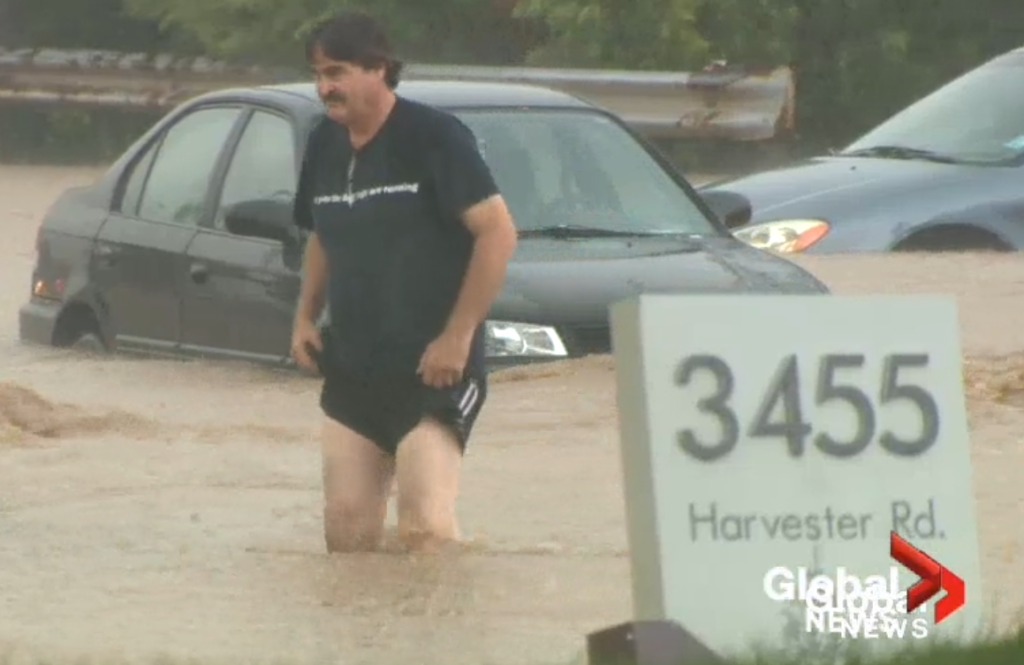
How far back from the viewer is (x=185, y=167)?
12.2m

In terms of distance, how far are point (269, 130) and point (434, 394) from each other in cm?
427

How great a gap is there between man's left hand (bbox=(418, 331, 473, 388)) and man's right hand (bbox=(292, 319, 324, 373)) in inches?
18.5

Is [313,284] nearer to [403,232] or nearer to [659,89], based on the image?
[403,232]

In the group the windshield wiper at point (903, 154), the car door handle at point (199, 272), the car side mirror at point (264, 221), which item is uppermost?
the car side mirror at point (264, 221)

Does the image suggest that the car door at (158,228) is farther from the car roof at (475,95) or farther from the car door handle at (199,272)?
the car roof at (475,95)

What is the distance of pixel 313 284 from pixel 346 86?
684 mm

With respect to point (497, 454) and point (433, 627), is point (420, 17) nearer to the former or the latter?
point (497, 454)

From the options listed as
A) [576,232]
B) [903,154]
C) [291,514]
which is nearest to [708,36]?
[903,154]

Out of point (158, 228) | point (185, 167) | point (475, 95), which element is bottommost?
point (158, 228)

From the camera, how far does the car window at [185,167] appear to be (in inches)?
471

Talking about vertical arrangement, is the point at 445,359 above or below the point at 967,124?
above

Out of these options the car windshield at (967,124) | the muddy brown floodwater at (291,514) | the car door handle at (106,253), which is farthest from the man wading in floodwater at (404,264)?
the car windshield at (967,124)

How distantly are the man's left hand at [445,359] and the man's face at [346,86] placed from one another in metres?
0.67

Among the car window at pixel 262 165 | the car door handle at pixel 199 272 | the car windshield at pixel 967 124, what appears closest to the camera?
the car window at pixel 262 165
